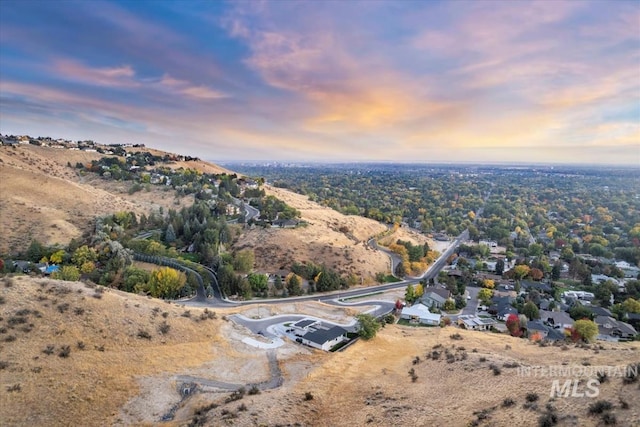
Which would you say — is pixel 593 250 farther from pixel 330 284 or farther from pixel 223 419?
pixel 223 419

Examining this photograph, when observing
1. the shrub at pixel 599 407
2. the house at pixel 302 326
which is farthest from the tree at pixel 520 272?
the shrub at pixel 599 407

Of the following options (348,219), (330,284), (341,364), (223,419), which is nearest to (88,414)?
(223,419)

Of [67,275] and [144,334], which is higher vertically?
[144,334]

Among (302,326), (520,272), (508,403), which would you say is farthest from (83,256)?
(520,272)

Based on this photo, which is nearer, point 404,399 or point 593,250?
point 404,399

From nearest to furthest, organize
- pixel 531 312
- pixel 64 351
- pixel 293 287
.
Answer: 1. pixel 64 351
2. pixel 531 312
3. pixel 293 287

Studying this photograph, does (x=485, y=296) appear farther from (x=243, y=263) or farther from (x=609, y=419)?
(x=609, y=419)
